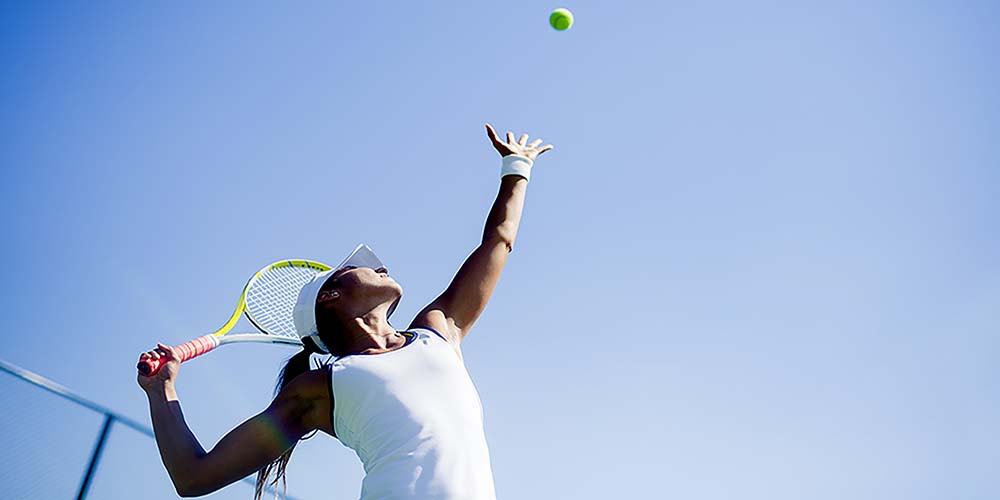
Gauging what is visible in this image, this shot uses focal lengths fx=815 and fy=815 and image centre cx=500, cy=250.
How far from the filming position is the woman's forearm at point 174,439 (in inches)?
81.9

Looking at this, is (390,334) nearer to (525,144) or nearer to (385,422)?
(385,422)

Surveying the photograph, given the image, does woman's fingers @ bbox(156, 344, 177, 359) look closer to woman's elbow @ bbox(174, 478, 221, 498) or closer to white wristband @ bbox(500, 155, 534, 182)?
woman's elbow @ bbox(174, 478, 221, 498)

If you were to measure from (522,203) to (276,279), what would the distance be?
5.58 feet

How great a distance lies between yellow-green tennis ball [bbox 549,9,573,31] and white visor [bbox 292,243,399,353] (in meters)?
2.96

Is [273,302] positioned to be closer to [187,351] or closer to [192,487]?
[187,351]

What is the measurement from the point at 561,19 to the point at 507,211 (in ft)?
8.79

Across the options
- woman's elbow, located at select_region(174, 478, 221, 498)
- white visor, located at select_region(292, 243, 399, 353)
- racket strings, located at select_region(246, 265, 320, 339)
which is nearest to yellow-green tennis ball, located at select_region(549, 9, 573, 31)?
racket strings, located at select_region(246, 265, 320, 339)

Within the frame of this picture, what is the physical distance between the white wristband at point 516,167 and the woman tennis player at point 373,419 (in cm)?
80

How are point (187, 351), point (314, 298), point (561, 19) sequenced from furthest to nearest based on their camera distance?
point (561, 19), point (187, 351), point (314, 298)

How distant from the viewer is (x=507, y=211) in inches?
121

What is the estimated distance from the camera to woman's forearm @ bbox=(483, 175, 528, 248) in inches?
118

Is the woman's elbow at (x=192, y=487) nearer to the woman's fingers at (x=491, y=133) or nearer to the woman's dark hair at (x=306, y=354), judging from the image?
the woman's dark hair at (x=306, y=354)

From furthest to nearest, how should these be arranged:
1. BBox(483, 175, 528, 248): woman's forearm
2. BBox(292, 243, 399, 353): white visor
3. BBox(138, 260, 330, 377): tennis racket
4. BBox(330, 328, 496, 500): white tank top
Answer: BBox(138, 260, 330, 377): tennis racket < BBox(483, 175, 528, 248): woman's forearm < BBox(292, 243, 399, 353): white visor < BBox(330, 328, 496, 500): white tank top

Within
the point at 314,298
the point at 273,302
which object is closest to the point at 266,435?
the point at 314,298
